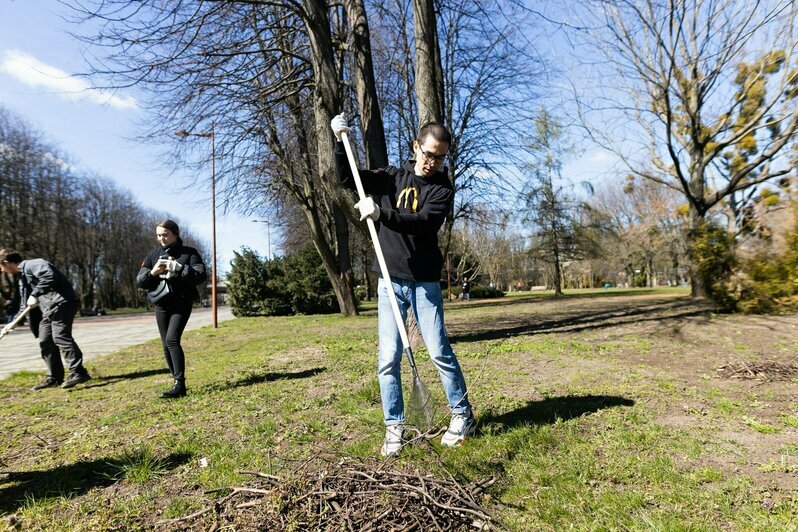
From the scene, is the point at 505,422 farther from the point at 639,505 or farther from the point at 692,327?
the point at 692,327

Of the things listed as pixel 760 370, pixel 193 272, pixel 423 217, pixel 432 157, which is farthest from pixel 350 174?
pixel 760 370

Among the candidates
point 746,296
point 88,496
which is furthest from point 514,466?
point 746,296

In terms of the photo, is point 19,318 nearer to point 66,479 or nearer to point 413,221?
point 66,479

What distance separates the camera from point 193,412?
413 centimetres

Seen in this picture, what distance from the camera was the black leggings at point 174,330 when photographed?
187 inches

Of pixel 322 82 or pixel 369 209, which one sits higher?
pixel 322 82

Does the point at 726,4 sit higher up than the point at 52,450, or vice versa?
the point at 726,4

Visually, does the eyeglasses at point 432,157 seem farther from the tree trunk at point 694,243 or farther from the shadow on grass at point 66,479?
the tree trunk at point 694,243

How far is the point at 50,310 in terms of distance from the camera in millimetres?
5766

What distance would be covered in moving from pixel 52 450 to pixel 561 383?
4.40 meters

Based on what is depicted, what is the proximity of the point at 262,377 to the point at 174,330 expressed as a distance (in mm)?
1275

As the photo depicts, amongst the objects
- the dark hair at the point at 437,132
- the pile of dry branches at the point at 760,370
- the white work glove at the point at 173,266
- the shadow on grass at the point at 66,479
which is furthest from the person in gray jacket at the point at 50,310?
the pile of dry branches at the point at 760,370

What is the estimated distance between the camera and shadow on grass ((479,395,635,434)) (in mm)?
3277

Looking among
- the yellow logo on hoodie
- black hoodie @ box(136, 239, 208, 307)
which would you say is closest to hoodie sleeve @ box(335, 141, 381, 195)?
the yellow logo on hoodie
